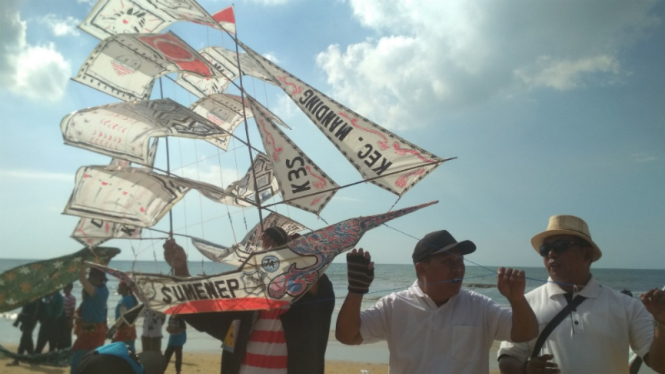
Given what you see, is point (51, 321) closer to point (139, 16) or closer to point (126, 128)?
point (126, 128)

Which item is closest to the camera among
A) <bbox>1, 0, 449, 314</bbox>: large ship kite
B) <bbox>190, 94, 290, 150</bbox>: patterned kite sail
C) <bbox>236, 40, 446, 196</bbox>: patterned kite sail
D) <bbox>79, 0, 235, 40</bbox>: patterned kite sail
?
<bbox>236, 40, 446, 196</bbox>: patterned kite sail

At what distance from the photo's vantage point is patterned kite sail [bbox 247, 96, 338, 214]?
21.0ft

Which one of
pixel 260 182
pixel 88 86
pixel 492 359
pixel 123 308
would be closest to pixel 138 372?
pixel 123 308

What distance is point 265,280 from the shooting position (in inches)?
115

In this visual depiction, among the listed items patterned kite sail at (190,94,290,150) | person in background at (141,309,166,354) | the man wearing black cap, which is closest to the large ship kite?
person in background at (141,309,166,354)

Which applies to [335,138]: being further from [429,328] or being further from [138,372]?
[138,372]

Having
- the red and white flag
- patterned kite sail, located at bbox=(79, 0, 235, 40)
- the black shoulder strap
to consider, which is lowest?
the black shoulder strap

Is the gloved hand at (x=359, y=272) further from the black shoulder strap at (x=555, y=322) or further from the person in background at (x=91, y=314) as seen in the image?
the person in background at (x=91, y=314)

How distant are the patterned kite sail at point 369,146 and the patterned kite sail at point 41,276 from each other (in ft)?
11.8

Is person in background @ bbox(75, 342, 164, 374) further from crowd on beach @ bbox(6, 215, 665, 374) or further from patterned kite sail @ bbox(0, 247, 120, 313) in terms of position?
patterned kite sail @ bbox(0, 247, 120, 313)

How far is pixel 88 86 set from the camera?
727 centimetres

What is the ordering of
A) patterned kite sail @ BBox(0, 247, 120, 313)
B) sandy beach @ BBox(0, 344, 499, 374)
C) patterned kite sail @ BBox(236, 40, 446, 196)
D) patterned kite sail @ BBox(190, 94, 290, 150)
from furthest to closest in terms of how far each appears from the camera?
patterned kite sail @ BBox(190, 94, 290, 150)
sandy beach @ BBox(0, 344, 499, 374)
patterned kite sail @ BBox(0, 247, 120, 313)
patterned kite sail @ BBox(236, 40, 446, 196)

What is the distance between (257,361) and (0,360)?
9.04m

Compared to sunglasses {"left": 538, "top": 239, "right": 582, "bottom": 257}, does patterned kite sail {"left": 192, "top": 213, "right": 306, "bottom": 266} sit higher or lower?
higher
